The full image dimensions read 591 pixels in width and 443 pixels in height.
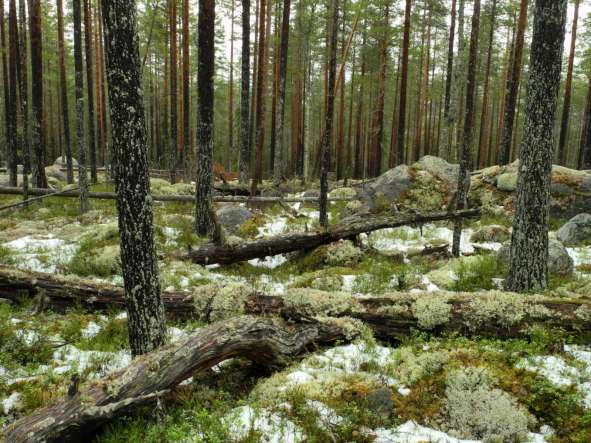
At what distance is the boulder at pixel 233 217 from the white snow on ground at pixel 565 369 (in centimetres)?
850

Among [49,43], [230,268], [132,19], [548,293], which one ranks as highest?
[49,43]

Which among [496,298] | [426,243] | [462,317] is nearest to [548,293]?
[496,298]

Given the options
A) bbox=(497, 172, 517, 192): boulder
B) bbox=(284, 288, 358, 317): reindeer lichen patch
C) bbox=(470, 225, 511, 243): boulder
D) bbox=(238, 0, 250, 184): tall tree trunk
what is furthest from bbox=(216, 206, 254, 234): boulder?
bbox=(497, 172, 517, 192): boulder

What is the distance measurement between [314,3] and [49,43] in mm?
23614

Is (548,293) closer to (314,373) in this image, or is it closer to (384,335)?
(384,335)

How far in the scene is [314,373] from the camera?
13.8 feet

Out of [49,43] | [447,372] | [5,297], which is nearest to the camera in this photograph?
[447,372]

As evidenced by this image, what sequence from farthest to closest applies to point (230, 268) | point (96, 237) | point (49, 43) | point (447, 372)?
1. point (49, 43)
2. point (96, 237)
3. point (230, 268)
4. point (447, 372)

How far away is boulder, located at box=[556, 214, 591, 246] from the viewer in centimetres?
938

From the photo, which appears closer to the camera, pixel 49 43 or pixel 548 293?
pixel 548 293

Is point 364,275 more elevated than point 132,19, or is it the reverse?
point 132,19

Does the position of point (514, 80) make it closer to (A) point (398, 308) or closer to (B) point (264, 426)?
(A) point (398, 308)

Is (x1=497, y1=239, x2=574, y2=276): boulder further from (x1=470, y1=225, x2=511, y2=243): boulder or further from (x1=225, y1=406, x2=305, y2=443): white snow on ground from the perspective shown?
(x1=225, y1=406, x2=305, y2=443): white snow on ground

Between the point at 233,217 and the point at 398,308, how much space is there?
7.73m
